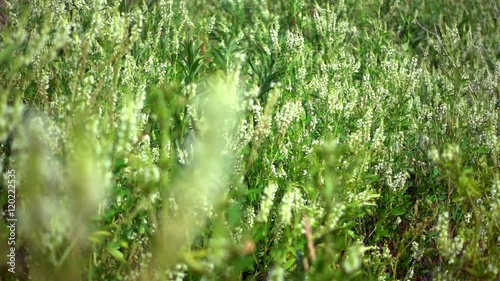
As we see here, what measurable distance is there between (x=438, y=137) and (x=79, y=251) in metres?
2.13

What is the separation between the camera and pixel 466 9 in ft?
21.5

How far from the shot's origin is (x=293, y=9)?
462 centimetres

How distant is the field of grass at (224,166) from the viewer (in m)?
1.51

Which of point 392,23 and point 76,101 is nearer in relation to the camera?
point 76,101

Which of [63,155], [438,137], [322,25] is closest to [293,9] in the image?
[322,25]

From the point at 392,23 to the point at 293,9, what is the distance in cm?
238

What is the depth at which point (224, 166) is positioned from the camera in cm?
193

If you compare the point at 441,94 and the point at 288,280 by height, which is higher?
the point at 441,94

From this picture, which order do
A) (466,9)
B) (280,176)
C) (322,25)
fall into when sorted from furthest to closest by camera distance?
(466,9)
(322,25)
(280,176)

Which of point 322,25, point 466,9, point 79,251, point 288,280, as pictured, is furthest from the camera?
point 466,9

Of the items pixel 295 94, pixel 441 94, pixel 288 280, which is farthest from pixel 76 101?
pixel 441 94

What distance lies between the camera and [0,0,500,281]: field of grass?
1.51 m

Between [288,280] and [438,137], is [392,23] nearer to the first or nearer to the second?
[438,137]

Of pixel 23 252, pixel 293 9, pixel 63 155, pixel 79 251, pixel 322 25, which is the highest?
pixel 293 9
